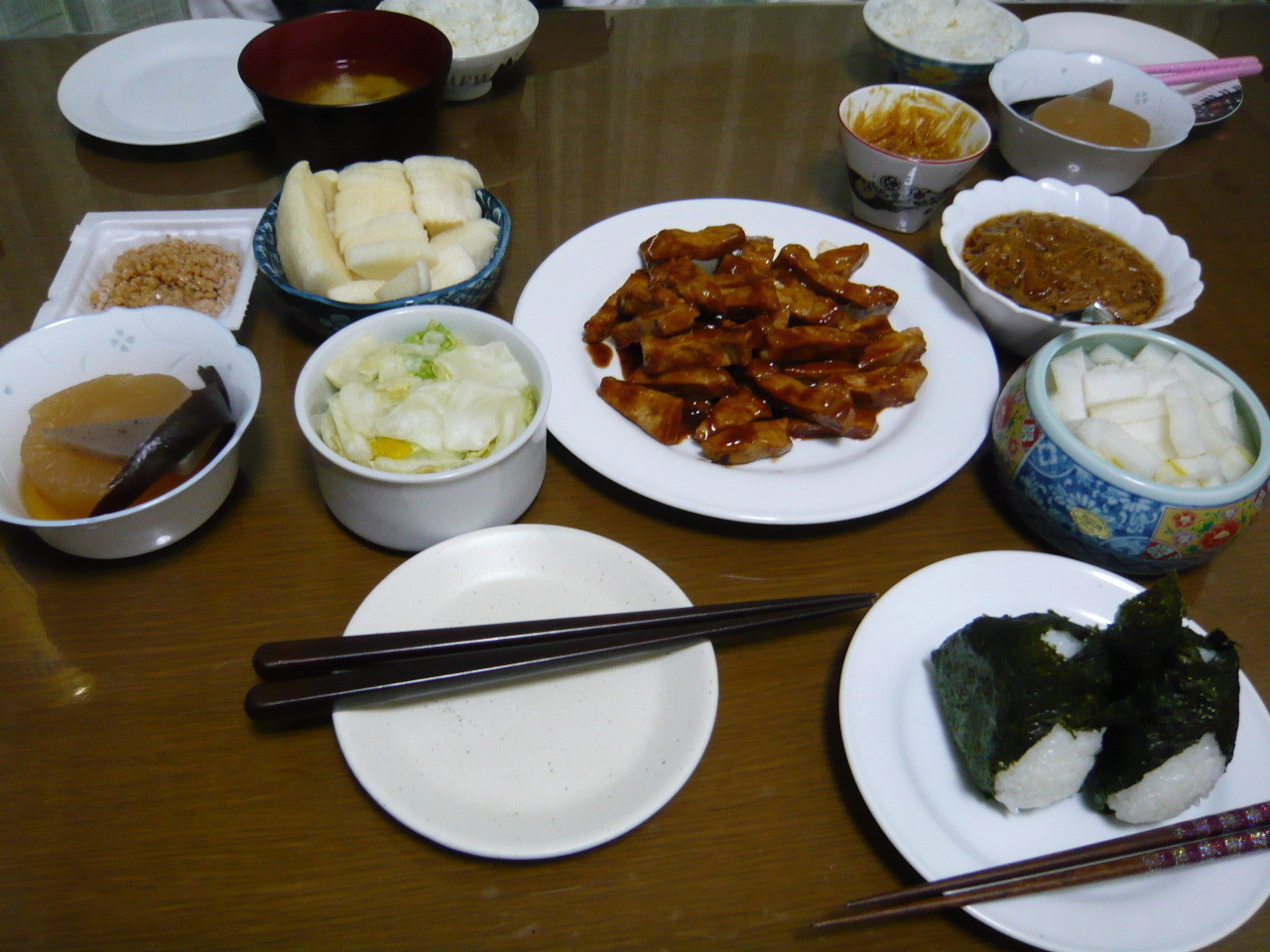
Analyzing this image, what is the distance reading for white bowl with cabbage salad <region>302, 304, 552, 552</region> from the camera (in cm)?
119

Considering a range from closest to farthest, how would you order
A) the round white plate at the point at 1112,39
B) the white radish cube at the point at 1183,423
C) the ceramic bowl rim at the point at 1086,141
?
the white radish cube at the point at 1183,423 < the ceramic bowl rim at the point at 1086,141 < the round white plate at the point at 1112,39

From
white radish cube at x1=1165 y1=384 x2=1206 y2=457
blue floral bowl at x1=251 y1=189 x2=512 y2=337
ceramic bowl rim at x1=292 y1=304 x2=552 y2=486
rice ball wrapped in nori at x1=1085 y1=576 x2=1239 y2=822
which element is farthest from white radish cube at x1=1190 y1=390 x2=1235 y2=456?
blue floral bowl at x1=251 y1=189 x2=512 y2=337

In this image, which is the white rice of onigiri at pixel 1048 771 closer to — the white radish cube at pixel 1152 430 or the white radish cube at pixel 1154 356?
the white radish cube at pixel 1152 430

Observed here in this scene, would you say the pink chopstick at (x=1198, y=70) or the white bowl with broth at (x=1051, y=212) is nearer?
the white bowl with broth at (x=1051, y=212)

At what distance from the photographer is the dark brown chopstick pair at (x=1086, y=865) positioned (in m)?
0.91

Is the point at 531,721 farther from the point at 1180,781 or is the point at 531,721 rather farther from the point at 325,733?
the point at 1180,781

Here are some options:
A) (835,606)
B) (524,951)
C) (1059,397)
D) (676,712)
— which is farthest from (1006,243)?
(524,951)

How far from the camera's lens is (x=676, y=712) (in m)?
1.08

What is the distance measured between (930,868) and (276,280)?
4.64 ft

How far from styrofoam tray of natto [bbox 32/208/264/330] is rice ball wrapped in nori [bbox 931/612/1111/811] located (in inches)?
57.1

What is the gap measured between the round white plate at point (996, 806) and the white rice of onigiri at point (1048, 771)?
6 cm

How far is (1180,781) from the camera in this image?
3.18 ft

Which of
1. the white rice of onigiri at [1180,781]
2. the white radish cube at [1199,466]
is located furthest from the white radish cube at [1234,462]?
the white rice of onigiri at [1180,781]

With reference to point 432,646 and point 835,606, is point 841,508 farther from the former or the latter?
point 432,646
